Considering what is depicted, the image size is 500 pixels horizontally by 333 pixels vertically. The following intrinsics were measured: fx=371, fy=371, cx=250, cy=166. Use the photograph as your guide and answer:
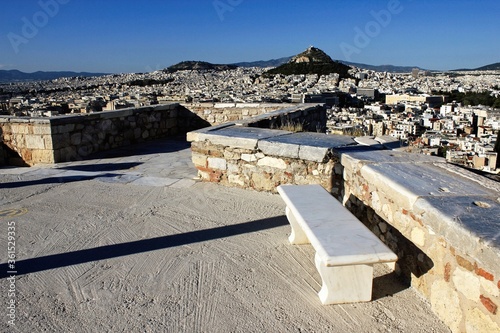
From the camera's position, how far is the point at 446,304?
2180mm

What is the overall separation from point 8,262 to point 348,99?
136 ft

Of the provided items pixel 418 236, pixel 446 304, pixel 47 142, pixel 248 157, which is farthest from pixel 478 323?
pixel 47 142

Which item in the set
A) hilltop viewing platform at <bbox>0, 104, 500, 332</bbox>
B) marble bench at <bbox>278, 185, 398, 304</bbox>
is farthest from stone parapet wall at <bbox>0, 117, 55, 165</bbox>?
marble bench at <bbox>278, 185, 398, 304</bbox>

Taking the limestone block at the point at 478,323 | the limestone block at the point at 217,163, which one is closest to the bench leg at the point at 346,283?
the limestone block at the point at 478,323

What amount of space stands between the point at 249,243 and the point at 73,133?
195 inches

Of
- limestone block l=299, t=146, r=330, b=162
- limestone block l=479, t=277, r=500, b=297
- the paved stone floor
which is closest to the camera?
limestone block l=479, t=277, r=500, b=297

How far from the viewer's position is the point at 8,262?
2957mm

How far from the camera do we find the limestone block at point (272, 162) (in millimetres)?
4572

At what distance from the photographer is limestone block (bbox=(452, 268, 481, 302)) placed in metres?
1.90

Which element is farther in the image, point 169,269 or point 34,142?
point 34,142

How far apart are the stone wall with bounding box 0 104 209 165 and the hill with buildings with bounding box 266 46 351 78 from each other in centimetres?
6102

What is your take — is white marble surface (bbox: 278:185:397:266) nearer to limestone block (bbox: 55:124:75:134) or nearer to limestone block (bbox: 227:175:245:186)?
limestone block (bbox: 227:175:245:186)

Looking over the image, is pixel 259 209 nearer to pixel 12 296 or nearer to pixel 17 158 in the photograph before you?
pixel 12 296

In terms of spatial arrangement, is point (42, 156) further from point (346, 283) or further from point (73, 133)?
point (346, 283)
